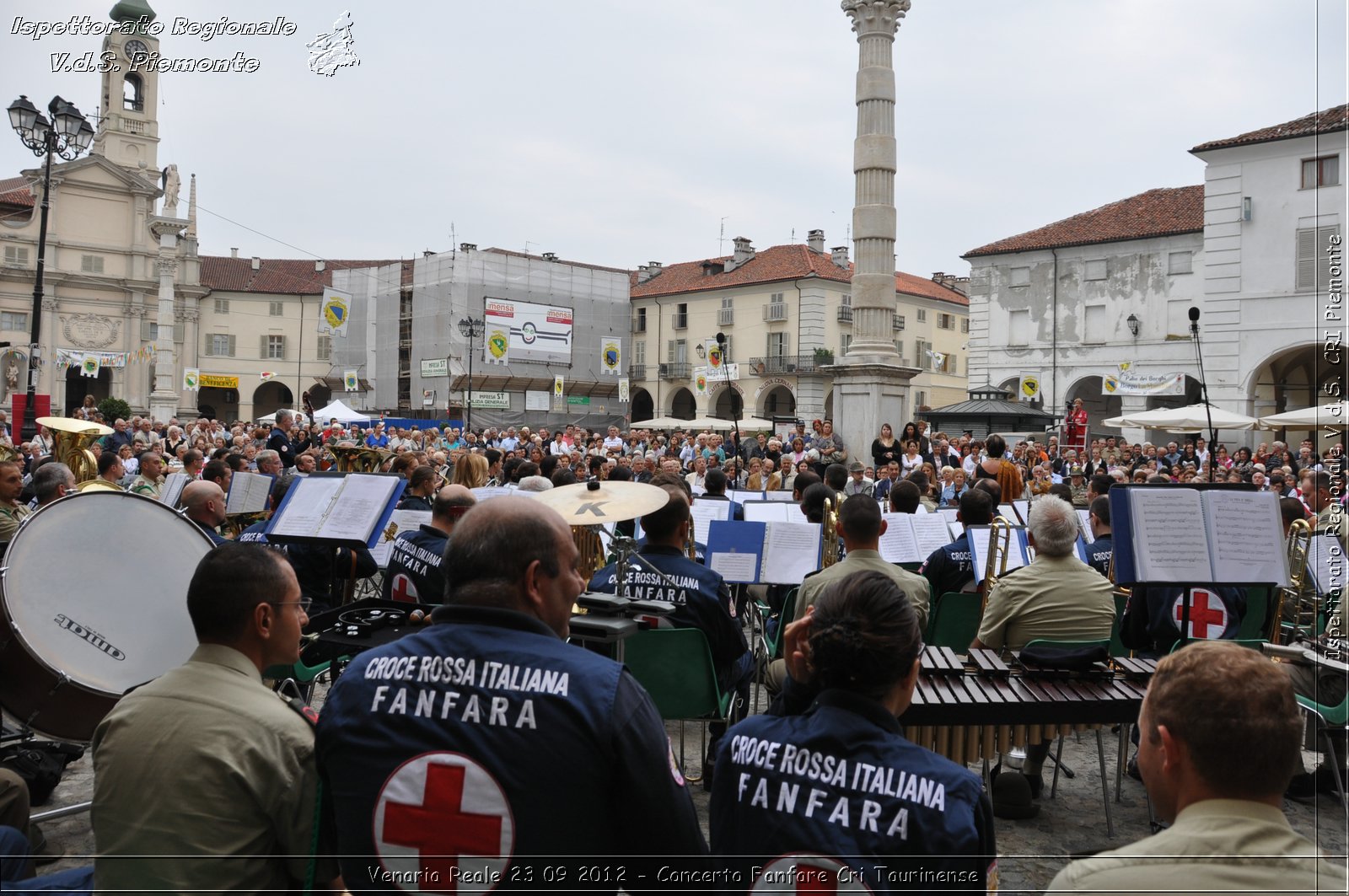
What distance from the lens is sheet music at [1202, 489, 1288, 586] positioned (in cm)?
505

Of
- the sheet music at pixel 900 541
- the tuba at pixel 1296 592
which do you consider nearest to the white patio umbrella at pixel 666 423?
the sheet music at pixel 900 541

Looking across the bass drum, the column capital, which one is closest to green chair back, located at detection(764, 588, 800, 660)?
the bass drum

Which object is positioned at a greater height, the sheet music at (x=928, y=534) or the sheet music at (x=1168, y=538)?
the sheet music at (x=1168, y=538)

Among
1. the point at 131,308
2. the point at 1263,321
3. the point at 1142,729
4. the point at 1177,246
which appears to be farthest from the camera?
Result: the point at 131,308

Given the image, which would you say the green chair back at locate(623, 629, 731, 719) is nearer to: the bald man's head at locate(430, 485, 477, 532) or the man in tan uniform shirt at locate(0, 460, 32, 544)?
the bald man's head at locate(430, 485, 477, 532)

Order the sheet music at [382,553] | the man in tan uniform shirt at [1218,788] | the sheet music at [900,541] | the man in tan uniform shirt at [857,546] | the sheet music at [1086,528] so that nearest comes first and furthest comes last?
the man in tan uniform shirt at [1218,788] < the man in tan uniform shirt at [857,546] < the sheet music at [900,541] < the sheet music at [382,553] < the sheet music at [1086,528]

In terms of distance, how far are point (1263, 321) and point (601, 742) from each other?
33.0 meters

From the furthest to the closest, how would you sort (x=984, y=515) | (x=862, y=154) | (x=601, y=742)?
(x=862, y=154)
(x=984, y=515)
(x=601, y=742)

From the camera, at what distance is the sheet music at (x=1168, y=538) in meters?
4.99

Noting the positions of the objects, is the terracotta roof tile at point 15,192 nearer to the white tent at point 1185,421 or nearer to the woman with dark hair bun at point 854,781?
the white tent at point 1185,421

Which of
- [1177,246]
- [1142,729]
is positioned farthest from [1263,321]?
[1142,729]

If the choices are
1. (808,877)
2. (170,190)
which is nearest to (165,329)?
(170,190)

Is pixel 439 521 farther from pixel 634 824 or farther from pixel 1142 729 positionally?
pixel 1142 729

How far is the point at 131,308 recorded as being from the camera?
54719mm
